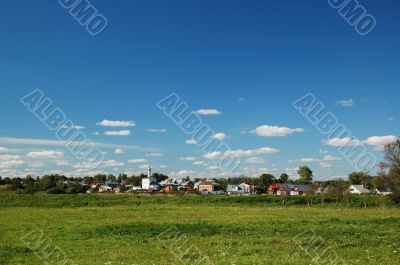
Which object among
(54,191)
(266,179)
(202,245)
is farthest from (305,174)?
(202,245)

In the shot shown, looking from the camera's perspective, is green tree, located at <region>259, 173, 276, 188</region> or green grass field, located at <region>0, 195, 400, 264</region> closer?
green grass field, located at <region>0, 195, 400, 264</region>

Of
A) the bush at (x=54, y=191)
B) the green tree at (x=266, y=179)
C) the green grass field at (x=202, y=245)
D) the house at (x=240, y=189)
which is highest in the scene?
the green tree at (x=266, y=179)

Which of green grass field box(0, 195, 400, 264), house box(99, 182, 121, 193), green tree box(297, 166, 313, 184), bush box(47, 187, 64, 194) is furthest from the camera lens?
green tree box(297, 166, 313, 184)

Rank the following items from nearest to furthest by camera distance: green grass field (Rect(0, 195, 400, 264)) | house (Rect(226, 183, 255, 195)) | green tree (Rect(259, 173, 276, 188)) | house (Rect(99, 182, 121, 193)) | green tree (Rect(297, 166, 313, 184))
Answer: green grass field (Rect(0, 195, 400, 264)), house (Rect(99, 182, 121, 193)), house (Rect(226, 183, 255, 195)), green tree (Rect(297, 166, 313, 184)), green tree (Rect(259, 173, 276, 188))

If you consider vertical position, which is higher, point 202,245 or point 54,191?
point 54,191

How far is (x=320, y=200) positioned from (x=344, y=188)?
9.34m

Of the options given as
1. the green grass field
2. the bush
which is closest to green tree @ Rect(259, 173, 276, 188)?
the bush

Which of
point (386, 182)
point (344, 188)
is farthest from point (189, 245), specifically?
point (344, 188)

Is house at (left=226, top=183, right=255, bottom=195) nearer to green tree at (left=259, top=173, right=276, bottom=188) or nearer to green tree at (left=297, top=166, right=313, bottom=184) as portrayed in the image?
green tree at (left=259, top=173, right=276, bottom=188)

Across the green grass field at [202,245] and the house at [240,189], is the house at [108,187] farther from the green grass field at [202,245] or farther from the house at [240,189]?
the green grass field at [202,245]

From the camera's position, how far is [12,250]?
1891 centimetres

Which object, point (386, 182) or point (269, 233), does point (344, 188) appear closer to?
point (386, 182)

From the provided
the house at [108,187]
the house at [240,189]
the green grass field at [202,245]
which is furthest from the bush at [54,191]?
the house at [240,189]

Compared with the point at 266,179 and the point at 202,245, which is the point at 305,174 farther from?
the point at 202,245
